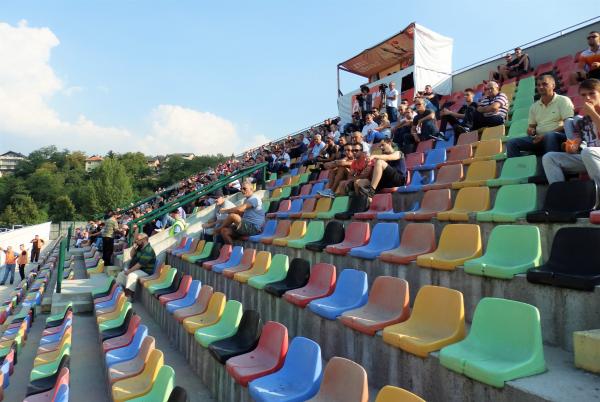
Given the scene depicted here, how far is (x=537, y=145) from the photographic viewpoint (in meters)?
4.36

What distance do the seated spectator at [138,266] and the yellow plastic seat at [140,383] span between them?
3840mm

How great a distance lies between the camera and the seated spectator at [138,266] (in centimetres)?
642

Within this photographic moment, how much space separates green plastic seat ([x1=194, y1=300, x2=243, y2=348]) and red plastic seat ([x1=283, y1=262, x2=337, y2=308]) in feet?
1.31

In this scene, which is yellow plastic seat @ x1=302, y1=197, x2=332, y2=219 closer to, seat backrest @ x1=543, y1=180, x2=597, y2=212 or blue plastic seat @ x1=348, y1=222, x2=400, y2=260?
blue plastic seat @ x1=348, y1=222, x2=400, y2=260

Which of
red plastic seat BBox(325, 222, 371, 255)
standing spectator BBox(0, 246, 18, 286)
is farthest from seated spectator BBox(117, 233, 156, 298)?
standing spectator BBox(0, 246, 18, 286)

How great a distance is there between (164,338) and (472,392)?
132 inches

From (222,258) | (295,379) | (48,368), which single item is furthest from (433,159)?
(48,368)

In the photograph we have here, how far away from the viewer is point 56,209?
216 feet

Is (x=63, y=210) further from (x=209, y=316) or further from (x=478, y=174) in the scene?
(x=478, y=174)

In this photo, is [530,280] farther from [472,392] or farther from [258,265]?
[258,265]

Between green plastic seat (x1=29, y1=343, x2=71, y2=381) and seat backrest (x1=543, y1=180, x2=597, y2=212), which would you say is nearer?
seat backrest (x1=543, y1=180, x2=597, y2=212)

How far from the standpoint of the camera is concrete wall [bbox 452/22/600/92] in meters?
9.10

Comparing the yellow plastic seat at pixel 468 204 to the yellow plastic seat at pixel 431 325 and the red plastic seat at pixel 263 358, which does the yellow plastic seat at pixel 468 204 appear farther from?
the red plastic seat at pixel 263 358

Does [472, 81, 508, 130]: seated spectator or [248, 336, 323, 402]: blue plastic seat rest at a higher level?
[472, 81, 508, 130]: seated spectator
